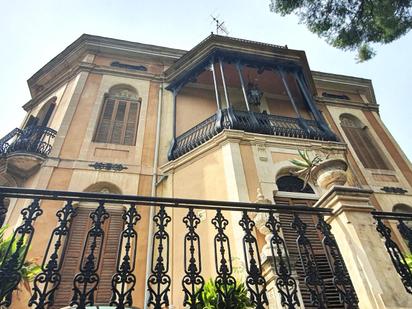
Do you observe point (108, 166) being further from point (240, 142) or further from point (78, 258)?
point (240, 142)

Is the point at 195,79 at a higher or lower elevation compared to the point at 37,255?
higher

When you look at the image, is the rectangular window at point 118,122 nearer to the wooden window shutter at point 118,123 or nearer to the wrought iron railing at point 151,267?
the wooden window shutter at point 118,123

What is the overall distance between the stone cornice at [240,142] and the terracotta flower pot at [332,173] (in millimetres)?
4751

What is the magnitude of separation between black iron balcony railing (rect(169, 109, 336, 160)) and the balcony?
12.6 ft

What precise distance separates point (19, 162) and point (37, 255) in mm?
3032

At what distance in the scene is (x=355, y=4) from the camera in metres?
8.00

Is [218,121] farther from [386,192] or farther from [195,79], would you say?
[386,192]

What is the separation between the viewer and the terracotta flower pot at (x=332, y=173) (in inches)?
144

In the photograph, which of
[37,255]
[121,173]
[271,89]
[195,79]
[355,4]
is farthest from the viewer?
[271,89]

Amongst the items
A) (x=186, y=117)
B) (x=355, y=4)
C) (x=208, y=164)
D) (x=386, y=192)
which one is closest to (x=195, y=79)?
(x=186, y=117)

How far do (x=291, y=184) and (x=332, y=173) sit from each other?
492 centimetres

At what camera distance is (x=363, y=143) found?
41.4 feet

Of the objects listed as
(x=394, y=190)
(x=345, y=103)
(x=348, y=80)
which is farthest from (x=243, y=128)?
(x=348, y=80)

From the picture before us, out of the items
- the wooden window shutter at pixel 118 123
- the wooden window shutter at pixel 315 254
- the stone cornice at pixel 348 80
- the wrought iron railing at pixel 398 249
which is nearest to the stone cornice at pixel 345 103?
the stone cornice at pixel 348 80
